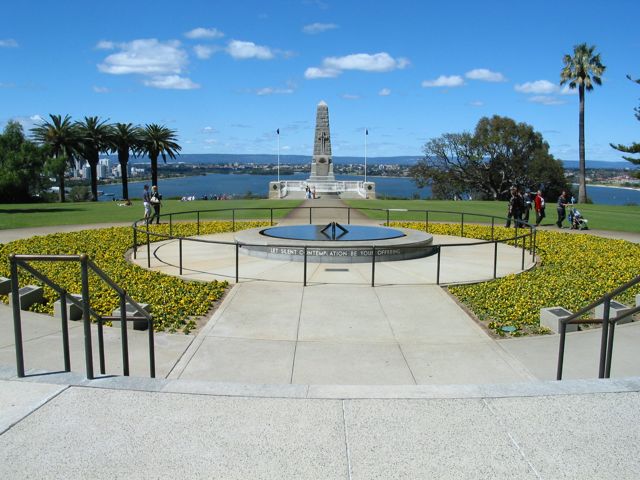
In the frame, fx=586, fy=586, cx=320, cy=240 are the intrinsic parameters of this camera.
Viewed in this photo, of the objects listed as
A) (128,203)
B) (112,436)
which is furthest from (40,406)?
(128,203)

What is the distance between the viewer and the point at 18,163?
150ft

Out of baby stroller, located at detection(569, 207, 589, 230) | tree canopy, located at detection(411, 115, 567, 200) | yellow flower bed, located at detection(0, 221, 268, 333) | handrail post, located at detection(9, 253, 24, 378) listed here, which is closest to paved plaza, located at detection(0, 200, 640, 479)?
handrail post, located at detection(9, 253, 24, 378)

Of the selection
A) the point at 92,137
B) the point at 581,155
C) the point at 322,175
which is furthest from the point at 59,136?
the point at 581,155

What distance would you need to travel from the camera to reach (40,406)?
16.9ft

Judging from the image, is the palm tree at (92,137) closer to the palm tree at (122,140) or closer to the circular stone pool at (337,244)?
the palm tree at (122,140)

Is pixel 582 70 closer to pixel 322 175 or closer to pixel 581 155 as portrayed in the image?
pixel 581 155

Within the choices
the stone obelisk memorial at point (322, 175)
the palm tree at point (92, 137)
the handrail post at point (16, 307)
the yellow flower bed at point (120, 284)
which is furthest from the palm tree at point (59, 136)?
the handrail post at point (16, 307)

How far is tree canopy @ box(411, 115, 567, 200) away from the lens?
2859 inches

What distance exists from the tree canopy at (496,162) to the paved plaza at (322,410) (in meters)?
68.4

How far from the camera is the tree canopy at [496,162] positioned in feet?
238

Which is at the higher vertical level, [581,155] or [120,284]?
[581,155]

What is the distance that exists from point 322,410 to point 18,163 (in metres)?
47.5

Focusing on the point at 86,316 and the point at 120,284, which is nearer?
the point at 86,316

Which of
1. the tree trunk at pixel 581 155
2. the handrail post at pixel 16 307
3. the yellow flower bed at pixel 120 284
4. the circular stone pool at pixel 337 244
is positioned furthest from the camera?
the tree trunk at pixel 581 155
